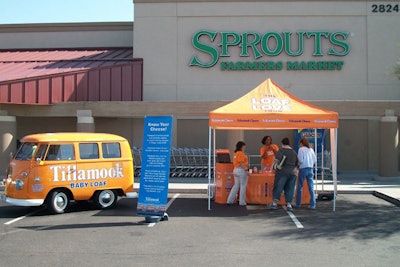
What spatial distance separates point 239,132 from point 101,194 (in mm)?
8241

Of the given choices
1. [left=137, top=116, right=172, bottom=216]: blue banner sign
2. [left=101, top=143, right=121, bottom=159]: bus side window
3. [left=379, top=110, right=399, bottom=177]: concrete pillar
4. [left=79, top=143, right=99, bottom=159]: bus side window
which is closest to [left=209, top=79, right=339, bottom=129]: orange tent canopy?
[left=137, top=116, right=172, bottom=216]: blue banner sign

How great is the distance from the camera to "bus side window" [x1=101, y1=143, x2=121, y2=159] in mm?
11352

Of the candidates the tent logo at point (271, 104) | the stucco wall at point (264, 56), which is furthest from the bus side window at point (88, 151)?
the stucco wall at point (264, 56)

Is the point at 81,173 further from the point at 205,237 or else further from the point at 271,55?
the point at 271,55

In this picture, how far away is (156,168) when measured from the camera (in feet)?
31.5

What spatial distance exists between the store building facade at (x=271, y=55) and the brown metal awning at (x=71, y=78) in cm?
90

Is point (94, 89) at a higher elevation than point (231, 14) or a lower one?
lower

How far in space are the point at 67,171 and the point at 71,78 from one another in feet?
30.1

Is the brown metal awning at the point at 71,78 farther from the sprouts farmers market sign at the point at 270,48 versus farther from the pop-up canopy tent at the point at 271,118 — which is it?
the pop-up canopy tent at the point at 271,118

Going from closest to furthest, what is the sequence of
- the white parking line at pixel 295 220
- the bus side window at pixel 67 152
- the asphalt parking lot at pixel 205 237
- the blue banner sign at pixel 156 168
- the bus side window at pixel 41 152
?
the asphalt parking lot at pixel 205 237, the white parking line at pixel 295 220, the blue banner sign at pixel 156 168, the bus side window at pixel 41 152, the bus side window at pixel 67 152

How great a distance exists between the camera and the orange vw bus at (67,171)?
10.3 m

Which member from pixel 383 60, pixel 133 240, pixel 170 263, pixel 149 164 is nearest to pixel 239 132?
pixel 383 60

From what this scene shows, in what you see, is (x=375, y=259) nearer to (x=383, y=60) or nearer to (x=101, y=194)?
(x=101, y=194)

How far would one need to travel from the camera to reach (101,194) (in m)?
11.3
